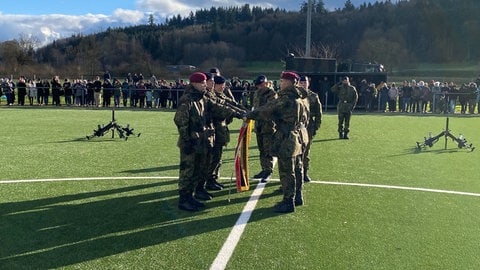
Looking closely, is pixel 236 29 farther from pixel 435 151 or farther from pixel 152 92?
pixel 435 151

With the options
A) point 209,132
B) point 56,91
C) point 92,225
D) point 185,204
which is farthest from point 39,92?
point 92,225

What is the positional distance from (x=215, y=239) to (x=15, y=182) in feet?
16.9

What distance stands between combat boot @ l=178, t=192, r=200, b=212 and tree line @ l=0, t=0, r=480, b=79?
7933cm

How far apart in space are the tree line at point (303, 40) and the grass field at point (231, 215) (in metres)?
75.3

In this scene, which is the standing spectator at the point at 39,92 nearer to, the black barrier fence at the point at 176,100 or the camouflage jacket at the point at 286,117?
the black barrier fence at the point at 176,100

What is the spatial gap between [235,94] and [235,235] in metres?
23.8

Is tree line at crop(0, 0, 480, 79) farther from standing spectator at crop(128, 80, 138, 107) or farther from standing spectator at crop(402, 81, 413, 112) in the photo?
standing spectator at crop(402, 81, 413, 112)

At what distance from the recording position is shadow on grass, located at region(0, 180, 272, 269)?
5945 mm

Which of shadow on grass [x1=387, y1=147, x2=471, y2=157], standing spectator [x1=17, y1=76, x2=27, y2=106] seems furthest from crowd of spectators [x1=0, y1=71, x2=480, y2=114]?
shadow on grass [x1=387, y1=147, x2=471, y2=157]

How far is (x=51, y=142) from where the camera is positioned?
50.5ft

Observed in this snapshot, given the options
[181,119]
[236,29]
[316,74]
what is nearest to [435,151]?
[181,119]

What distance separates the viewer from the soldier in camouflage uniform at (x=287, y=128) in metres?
7.66

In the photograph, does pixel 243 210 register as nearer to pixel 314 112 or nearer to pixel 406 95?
pixel 314 112

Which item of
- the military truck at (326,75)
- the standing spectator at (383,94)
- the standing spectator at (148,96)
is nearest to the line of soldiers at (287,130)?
the military truck at (326,75)
